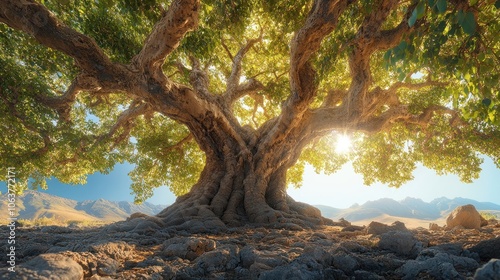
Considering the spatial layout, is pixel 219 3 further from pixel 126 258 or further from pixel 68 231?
pixel 68 231

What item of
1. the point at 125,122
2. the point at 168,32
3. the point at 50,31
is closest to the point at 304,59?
the point at 168,32

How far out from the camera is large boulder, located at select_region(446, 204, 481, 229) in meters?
7.22

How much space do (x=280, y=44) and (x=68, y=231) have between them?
309 inches

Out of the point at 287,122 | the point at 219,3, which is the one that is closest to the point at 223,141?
the point at 287,122

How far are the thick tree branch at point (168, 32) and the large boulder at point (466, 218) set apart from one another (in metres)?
9.11

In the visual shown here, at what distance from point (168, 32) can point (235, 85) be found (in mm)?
5504

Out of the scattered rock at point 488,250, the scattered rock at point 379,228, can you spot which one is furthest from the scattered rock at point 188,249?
the scattered rock at point 379,228

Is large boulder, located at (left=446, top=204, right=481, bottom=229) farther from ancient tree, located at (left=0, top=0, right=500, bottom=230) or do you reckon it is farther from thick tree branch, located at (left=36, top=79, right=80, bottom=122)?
thick tree branch, located at (left=36, top=79, right=80, bottom=122)

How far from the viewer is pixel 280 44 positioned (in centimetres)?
836

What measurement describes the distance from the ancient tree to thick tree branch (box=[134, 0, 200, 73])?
28 millimetres

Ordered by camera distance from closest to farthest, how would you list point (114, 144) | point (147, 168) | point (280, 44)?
1. point (280, 44)
2. point (114, 144)
3. point (147, 168)

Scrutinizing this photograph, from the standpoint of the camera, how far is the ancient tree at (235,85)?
198 inches

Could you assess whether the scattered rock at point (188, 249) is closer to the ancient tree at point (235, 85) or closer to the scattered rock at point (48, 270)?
the scattered rock at point (48, 270)

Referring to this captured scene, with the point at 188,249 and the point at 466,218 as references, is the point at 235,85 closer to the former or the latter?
the point at 188,249
